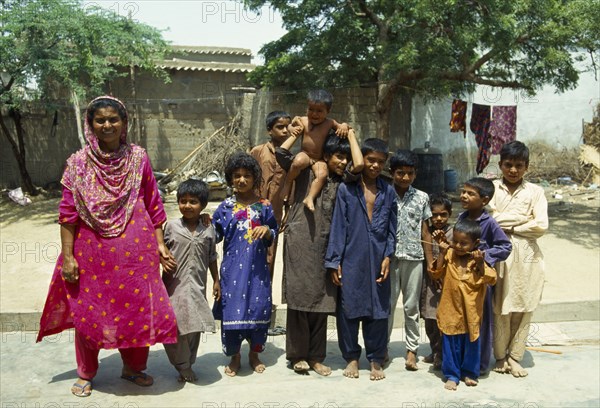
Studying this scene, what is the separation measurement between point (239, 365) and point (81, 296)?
1204 mm

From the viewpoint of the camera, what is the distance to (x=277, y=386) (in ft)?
12.9

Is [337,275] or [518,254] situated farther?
[518,254]

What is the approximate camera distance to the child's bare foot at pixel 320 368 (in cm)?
410

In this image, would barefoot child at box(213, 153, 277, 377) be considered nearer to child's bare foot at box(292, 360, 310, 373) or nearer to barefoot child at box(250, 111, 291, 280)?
child's bare foot at box(292, 360, 310, 373)

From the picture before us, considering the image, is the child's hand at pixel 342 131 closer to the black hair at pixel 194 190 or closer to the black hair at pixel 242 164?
the black hair at pixel 242 164

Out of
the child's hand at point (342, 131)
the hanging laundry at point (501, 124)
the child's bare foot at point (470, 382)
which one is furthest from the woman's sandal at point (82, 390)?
the hanging laundry at point (501, 124)

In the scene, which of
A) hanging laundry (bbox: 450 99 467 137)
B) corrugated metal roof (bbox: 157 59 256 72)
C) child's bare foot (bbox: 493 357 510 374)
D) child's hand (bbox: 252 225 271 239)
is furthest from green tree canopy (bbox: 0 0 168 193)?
child's bare foot (bbox: 493 357 510 374)

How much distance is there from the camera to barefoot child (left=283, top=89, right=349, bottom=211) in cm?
397

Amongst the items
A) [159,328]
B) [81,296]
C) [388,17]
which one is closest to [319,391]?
[159,328]

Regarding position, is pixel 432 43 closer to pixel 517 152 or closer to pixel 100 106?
pixel 517 152

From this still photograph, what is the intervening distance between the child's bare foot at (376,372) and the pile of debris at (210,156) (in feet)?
28.4

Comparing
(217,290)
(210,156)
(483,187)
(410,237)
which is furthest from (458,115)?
(217,290)

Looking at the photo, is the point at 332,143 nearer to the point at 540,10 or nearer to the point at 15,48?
the point at 540,10

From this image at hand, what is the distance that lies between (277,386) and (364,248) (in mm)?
1074
